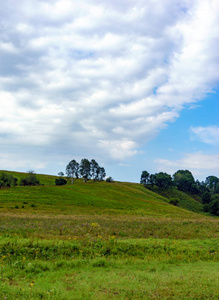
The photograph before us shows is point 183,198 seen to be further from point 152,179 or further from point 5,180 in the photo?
point 5,180

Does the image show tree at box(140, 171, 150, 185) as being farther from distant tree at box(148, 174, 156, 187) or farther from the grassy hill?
the grassy hill

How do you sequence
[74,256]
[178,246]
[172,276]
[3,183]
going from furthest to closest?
[3,183] → [178,246] → [74,256] → [172,276]

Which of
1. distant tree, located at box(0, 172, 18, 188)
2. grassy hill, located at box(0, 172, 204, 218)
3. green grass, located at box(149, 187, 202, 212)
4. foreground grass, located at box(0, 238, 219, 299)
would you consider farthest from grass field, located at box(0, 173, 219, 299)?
green grass, located at box(149, 187, 202, 212)

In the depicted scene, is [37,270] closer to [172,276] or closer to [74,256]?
[74,256]

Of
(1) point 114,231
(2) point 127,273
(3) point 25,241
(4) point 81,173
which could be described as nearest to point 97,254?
(2) point 127,273

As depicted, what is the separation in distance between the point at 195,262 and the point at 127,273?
5417 mm

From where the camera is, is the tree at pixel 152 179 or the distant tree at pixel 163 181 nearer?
the distant tree at pixel 163 181

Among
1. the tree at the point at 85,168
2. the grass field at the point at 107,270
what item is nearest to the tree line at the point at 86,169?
the tree at the point at 85,168

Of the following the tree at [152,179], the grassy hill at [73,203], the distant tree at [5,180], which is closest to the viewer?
the grassy hill at [73,203]

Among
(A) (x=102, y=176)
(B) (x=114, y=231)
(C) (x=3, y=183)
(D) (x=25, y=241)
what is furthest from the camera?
(A) (x=102, y=176)

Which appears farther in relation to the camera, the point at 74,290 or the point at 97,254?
the point at 97,254

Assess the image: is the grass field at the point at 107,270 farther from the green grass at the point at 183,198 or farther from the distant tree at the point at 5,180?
the green grass at the point at 183,198

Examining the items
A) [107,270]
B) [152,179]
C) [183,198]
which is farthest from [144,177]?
[107,270]

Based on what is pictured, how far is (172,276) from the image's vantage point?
10250 mm
